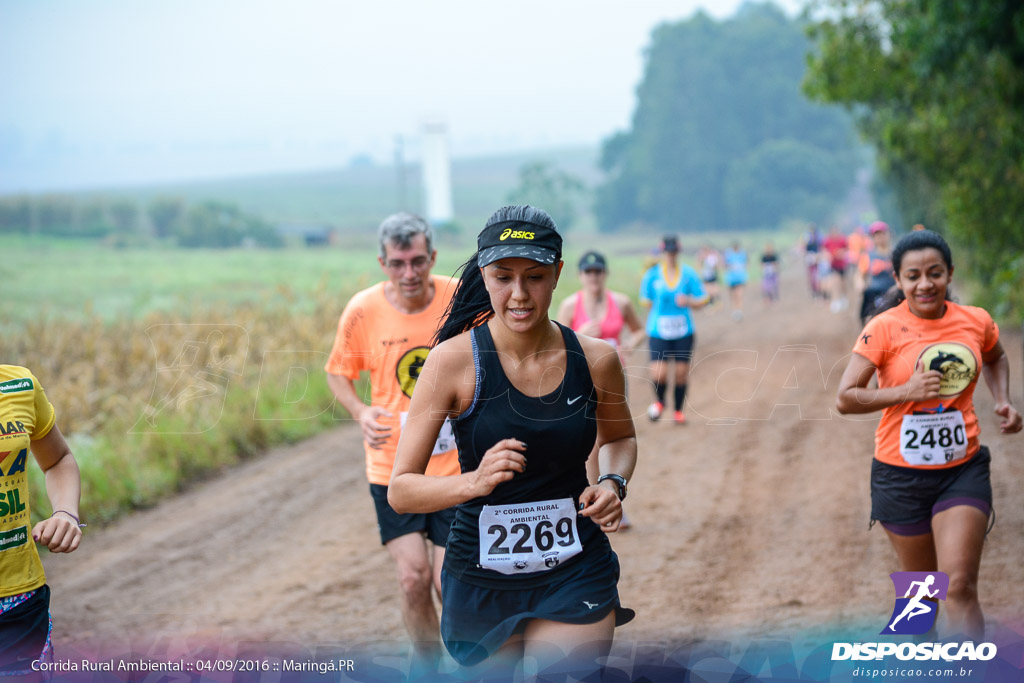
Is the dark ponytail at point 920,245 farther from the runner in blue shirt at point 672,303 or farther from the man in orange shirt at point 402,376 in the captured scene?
the runner in blue shirt at point 672,303

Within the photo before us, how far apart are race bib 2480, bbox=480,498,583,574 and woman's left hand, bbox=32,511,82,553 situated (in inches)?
50.7

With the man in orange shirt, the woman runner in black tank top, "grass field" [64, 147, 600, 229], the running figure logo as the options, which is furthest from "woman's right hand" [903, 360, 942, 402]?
"grass field" [64, 147, 600, 229]

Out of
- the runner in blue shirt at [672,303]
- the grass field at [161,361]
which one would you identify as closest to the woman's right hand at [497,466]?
the grass field at [161,361]

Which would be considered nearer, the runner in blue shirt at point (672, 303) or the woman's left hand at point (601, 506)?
the woman's left hand at point (601, 506)

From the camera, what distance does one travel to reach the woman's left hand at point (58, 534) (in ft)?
10.2

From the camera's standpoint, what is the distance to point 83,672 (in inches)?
148

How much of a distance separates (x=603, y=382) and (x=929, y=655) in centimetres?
190

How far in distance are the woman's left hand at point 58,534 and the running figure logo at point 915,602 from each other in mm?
3279

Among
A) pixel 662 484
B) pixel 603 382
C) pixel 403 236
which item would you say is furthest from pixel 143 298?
pixel 603 382

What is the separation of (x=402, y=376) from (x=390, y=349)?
0.51ft

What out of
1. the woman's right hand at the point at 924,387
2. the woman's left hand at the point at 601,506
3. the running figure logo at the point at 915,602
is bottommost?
the running figure logo at the point at 915,602

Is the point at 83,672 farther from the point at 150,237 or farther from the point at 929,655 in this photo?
the point at 150,237

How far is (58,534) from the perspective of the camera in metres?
3.11

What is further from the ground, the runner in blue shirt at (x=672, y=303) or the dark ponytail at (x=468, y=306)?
the dark ponytail at (x=468, y=306)
